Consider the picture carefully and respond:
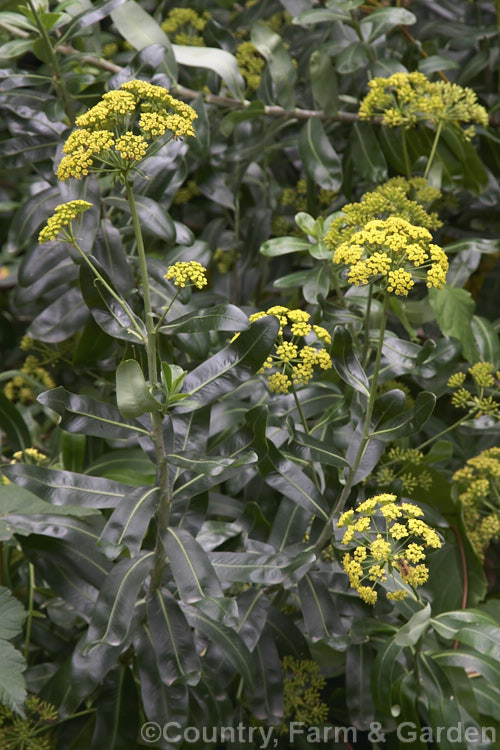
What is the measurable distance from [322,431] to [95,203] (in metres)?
0.59

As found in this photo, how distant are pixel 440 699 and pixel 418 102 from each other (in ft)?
3.49

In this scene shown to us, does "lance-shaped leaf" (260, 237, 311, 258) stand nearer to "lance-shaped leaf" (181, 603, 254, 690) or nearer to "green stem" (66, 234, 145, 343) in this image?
"green stem" (66, 234, 145, 343)

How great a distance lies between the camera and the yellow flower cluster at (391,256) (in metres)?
0.92

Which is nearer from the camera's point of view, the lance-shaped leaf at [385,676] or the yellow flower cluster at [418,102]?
the lance-shaped leaf at [385,676]

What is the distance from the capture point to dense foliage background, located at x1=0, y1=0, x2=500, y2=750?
41.7 inches

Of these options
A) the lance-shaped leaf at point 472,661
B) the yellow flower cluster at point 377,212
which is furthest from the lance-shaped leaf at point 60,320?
the lance-shaped leaf at point 472,661

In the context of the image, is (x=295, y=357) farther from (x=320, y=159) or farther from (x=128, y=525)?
(x=320, y=159)

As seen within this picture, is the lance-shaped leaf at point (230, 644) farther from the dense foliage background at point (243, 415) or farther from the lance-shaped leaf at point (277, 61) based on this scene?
the lance-shaped leaf at point (277, 61)

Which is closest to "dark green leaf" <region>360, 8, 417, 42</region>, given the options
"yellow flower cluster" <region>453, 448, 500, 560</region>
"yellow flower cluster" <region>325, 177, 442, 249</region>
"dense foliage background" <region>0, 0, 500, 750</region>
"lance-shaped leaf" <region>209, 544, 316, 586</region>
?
"dense foliage background" <region>0, 0, 500, 750</region>

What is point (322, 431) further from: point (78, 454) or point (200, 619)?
point (78, 454)

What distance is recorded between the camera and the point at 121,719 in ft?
4.09

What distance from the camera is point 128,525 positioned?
3.16 feet

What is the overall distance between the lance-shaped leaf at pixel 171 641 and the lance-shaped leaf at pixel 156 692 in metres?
0.02

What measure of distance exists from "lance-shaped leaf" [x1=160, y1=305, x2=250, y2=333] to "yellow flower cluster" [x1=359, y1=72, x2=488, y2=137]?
2.35ft
